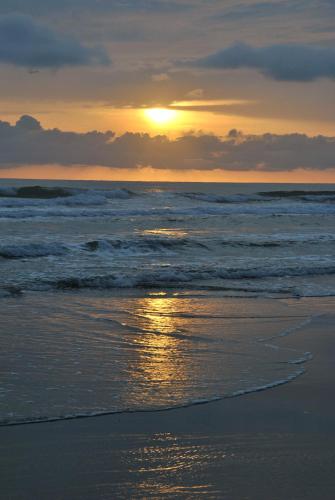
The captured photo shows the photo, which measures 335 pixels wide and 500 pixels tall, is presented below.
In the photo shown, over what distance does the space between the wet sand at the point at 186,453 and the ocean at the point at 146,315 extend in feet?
1.22

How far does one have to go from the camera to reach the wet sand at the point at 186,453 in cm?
439

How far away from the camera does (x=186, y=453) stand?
4.97m

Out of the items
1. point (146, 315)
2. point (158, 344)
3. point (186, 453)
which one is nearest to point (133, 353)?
point (158, 344)

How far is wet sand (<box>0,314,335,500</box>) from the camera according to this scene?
14.4 ft

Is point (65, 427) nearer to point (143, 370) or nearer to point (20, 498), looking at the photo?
point (20, 498)

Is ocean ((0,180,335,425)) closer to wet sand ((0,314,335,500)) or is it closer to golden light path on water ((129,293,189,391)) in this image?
golden light path on water ((129,293,189,391))

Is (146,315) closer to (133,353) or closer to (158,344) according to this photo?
(158,344)

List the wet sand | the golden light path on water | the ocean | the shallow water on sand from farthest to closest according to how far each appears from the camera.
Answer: the golden light path on water
the ocean
the shallow water on sand
the wet sand

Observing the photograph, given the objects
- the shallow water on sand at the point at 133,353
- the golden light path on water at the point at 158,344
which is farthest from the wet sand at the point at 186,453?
the golden light path on water at the point at 158,344

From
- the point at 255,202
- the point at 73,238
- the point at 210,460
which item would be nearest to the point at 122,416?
the point at 210,460

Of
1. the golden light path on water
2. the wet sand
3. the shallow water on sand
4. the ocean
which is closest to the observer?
the wet sand

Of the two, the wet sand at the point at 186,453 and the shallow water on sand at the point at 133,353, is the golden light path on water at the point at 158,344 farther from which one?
the wet sand at the point at 186,453

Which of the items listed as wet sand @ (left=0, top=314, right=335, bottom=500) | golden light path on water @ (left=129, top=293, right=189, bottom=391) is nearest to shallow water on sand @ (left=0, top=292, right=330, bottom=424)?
golden light path on water @ (left=129, top=293, right=189, bottom=391)

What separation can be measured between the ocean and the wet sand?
373 mm
